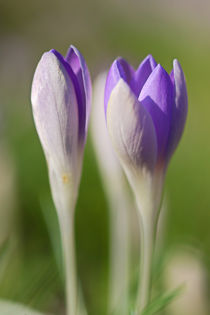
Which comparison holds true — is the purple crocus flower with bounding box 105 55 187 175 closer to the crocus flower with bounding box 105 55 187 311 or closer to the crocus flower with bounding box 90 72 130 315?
the crocus flower with bounding box 105 55 187 311

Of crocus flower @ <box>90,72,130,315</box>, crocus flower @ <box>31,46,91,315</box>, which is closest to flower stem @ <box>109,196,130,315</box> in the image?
crocus flower @ <box>90,72,130,315</box>

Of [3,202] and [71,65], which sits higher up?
[71,65]

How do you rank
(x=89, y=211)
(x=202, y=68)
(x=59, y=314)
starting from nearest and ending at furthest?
(x=59, y=314) < (x=89, y=211) < (x=202, y=68)

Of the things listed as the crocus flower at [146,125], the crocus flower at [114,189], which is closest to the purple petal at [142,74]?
the crocus flower at [146,125]

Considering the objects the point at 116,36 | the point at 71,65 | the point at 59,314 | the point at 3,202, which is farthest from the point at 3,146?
the point at 116,36

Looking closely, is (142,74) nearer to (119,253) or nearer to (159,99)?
(159,99)

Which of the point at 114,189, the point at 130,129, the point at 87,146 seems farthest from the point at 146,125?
the point at 87,146

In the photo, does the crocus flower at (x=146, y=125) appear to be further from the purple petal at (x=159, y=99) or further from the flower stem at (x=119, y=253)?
the flower stem at (x=119, y=253)

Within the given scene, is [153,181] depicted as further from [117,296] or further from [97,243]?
[97,243]
